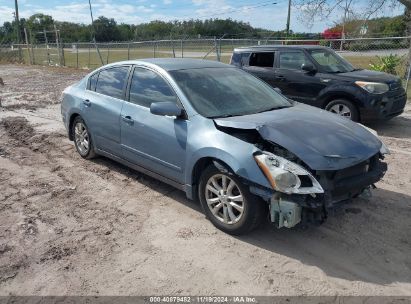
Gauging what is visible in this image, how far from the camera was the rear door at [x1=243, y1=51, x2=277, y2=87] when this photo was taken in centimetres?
945

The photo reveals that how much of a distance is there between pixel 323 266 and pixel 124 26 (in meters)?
79.9

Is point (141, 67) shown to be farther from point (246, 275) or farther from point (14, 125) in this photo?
point (14, 125)

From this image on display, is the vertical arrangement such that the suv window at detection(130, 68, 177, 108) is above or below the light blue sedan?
above

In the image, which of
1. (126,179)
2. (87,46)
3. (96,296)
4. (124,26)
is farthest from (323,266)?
(124,26)

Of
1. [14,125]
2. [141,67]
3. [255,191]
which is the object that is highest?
[141,67]

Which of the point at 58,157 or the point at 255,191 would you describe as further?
the point at 58,157

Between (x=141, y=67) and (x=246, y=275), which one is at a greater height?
(x=141, y=67)

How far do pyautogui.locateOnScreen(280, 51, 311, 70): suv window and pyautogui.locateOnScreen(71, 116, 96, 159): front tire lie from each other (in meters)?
4.94

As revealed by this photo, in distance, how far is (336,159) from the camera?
3752mm

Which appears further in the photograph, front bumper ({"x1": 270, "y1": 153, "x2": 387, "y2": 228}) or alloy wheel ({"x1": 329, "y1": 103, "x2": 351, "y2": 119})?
alloy wheel ({"x1": 329, "y1": 103, "x2": 351, "y2": 119})

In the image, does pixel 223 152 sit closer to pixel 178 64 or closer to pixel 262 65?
pixel 178 64

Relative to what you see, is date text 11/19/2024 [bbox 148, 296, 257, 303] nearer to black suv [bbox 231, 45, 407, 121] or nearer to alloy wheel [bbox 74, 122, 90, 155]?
alloy wheel [bbox 74, 122, 90, 155]

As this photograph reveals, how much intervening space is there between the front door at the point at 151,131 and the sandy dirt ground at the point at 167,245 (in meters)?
0.48

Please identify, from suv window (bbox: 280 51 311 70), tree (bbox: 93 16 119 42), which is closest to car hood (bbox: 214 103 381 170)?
suv window (bbox: 280 51 311 70)
